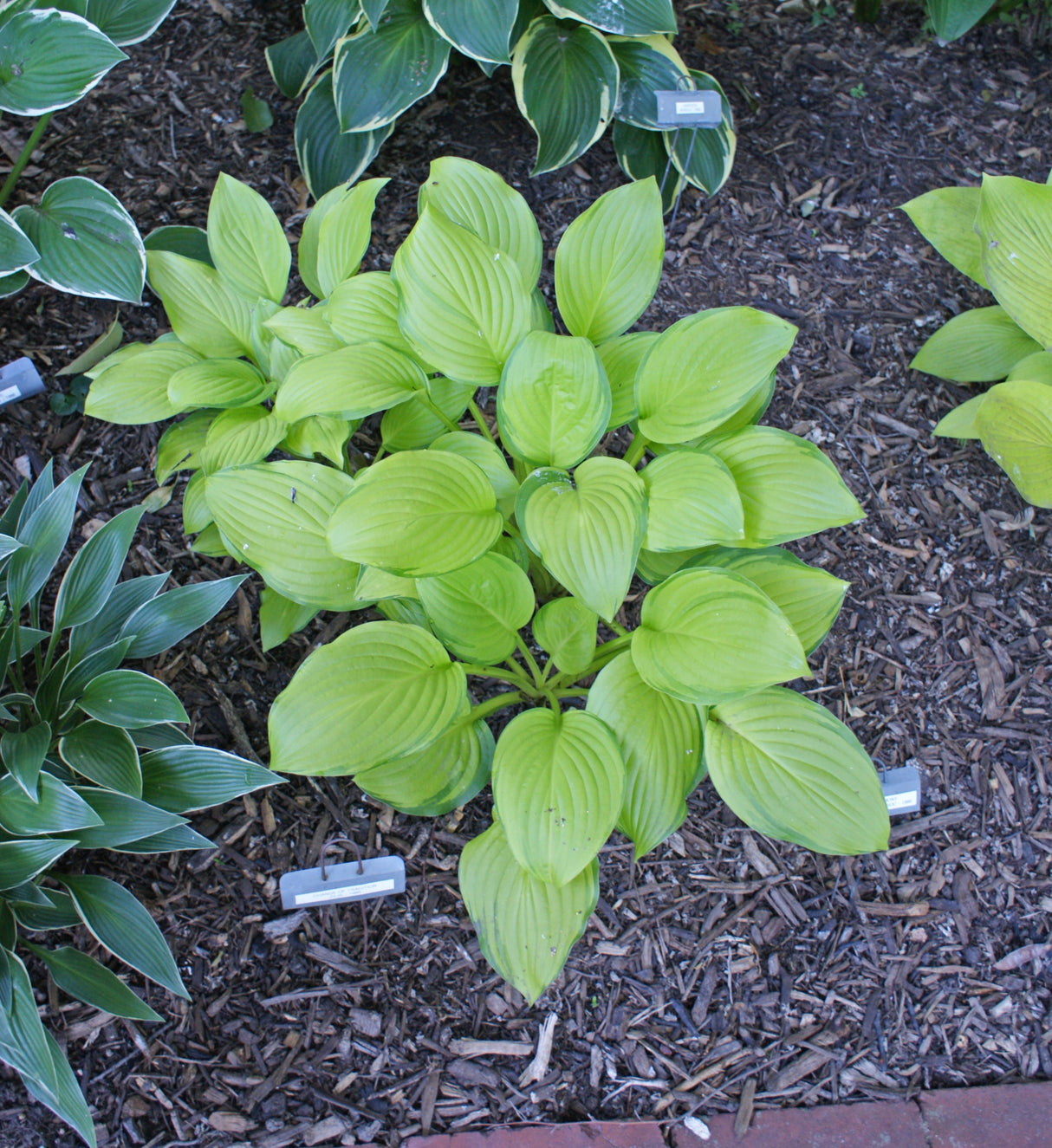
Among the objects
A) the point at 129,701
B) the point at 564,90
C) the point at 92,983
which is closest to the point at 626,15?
the point at 564,90

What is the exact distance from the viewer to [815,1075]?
1392 mm

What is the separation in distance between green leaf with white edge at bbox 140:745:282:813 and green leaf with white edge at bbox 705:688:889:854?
2.40 feet

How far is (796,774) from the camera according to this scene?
3.88 ft

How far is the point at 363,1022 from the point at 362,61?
1926 mm

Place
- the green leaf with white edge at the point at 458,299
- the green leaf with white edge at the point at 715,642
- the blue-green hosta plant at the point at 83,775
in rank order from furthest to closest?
the green leaf with white edge at the point at 458,299 < the blue-green hosta plant at the point at 83,775 < the green leaf with white edge at the point at 715,642

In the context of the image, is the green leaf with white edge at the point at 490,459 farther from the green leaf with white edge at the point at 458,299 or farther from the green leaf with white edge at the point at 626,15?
the green leaf with white edge at the point at 626,15

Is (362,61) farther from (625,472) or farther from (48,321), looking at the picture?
(625,472)

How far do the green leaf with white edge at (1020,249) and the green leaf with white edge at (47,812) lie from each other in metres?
1.92

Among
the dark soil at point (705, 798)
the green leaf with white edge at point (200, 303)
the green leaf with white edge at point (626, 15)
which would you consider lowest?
the dark soil at point (705, 798)

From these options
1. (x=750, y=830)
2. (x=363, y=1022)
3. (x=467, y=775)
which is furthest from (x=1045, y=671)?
(x=363, y=1022)

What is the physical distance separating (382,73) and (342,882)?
166 centimetres

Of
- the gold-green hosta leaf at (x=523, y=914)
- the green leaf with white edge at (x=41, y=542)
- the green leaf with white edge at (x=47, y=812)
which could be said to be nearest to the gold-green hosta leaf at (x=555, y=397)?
the gold-green hosta leaf at (x=523, y=914)

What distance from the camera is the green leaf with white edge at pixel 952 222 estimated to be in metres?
1.89

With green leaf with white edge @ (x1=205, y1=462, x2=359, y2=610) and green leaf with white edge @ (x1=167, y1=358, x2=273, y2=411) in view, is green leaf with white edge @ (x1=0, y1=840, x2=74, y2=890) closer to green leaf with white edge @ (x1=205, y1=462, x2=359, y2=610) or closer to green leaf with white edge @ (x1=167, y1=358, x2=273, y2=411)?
green leaf with white edge @ (x1=205, y1=462, x2=359, y2=610)
